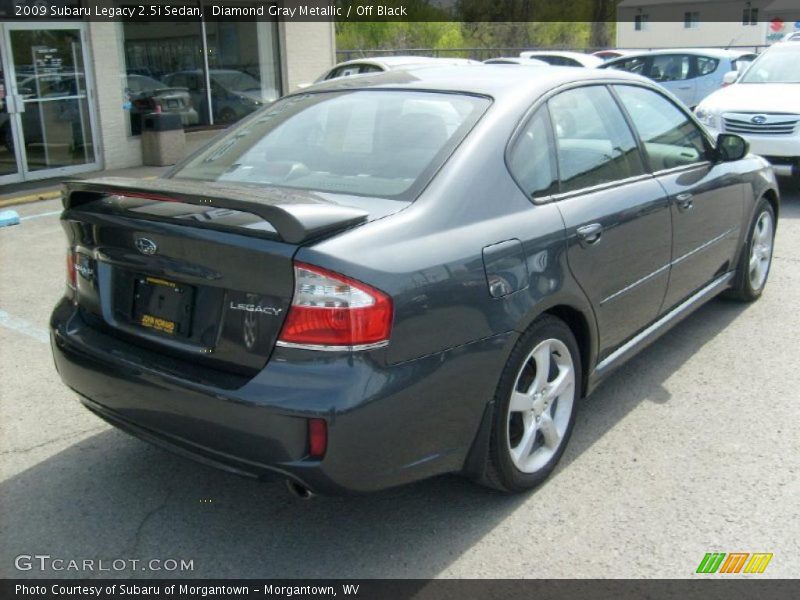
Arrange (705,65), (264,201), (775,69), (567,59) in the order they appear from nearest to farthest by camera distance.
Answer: (264,201)
(775,69)
(705,65)
(567,59)

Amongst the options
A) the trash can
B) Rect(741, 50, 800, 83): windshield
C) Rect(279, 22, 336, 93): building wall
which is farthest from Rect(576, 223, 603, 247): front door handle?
Rect(279, 22, 336, 93): building wall

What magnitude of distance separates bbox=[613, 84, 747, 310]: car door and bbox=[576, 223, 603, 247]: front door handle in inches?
32.3

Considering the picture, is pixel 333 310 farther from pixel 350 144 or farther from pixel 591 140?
pixel 591 140

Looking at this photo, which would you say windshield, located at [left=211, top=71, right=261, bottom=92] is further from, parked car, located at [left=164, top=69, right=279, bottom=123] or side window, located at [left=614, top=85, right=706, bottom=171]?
side window, located at [left=614, top=85, right=706, bottom=171]

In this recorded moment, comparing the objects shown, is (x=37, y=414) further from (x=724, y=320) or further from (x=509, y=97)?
(x=724, y=320)

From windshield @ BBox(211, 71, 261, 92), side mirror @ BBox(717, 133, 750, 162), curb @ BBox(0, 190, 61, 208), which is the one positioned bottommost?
curb @ BBox(0, 190, 61, 208)

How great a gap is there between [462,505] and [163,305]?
1445 millimetres

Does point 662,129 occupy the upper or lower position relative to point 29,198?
upper

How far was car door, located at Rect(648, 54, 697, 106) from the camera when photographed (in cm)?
1564

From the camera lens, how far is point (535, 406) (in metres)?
3.35

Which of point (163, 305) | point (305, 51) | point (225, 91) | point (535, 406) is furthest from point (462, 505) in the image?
point (305, 51)

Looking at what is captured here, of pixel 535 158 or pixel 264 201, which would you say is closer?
pixel 264 201

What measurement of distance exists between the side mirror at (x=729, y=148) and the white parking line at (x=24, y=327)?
437 cm

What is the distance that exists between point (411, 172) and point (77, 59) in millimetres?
10630
